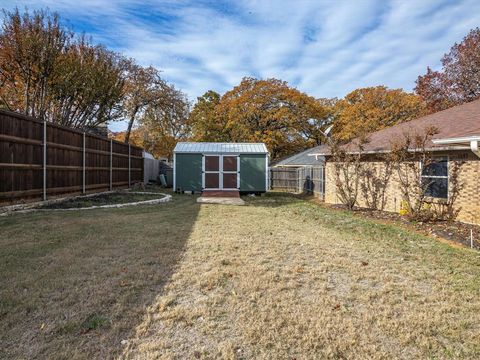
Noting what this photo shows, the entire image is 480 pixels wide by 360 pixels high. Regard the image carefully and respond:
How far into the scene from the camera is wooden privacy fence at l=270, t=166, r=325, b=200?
14173mm

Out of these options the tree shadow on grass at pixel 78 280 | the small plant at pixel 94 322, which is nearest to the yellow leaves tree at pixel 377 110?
the tree shadow on grass at pixel 78 280

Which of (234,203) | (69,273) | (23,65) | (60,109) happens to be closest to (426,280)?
(69,273)

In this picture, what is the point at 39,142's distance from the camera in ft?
25.8

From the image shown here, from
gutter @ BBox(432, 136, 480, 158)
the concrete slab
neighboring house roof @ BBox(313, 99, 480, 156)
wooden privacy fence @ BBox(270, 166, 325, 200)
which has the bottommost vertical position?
the concrete slab

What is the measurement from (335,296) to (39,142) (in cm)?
808

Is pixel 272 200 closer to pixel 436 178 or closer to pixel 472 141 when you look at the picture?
pixel 436 178

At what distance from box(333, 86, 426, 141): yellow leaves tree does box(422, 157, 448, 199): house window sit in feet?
56.2

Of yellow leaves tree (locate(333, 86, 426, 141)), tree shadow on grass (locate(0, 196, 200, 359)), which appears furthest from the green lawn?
yellow leaves tree (locate(333, 86, 426, 141))

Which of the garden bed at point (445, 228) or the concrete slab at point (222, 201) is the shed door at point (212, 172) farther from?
the garden bed at point (445, 228)

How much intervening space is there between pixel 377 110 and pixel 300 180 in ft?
44.4

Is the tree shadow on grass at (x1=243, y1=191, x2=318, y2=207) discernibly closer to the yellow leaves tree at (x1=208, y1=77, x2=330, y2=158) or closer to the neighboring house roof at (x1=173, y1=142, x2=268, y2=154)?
the neighboring house roof at (x1=173, y1=142, x2=268, y2=154)

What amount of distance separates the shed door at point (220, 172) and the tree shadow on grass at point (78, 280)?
363 inches

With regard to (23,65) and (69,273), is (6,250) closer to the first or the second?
(69,273)

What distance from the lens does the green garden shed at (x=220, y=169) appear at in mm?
15367
